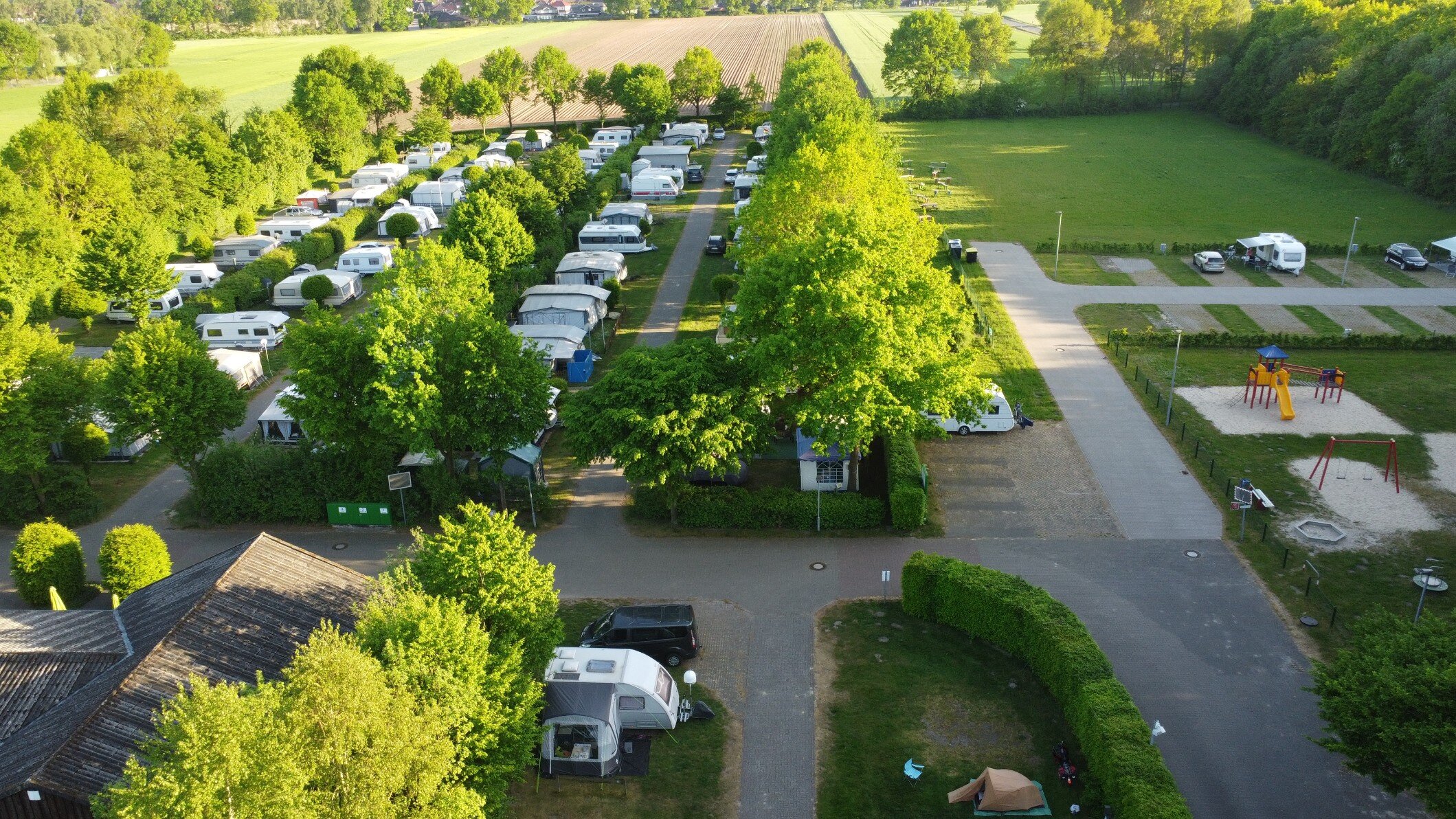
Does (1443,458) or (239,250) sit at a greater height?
(239,250)

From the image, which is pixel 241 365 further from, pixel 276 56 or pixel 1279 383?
pixel 276 56

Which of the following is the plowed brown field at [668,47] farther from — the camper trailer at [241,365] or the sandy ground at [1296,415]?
the sandy ground at [1296,415]

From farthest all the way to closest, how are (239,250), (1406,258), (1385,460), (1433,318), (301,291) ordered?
(239,250) → (1406,258) → (301,291) → (1433,318) → (1385,460)

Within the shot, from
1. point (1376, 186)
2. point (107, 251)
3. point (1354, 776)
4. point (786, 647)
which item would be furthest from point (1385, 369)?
point (107, 251)

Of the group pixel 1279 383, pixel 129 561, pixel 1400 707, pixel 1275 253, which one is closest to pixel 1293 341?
pixel 1279 383

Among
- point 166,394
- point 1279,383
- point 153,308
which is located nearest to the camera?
point 166,394

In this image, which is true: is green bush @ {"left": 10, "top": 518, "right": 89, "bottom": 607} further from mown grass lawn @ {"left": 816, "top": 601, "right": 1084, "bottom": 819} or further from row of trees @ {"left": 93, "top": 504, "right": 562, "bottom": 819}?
mown grass lawn @ {"left": 816, "top": 601, "right": 1084, "bottom": 819}
